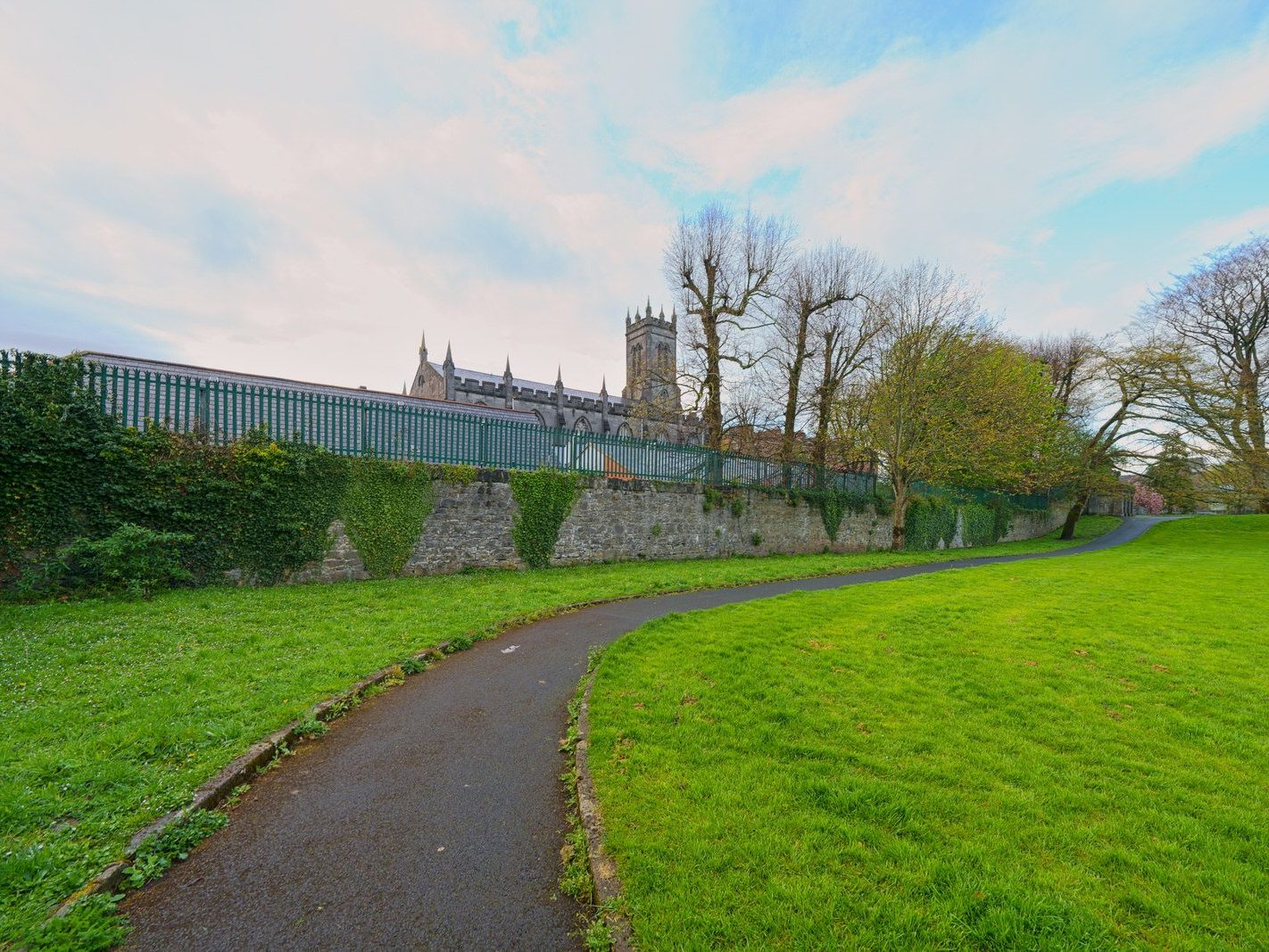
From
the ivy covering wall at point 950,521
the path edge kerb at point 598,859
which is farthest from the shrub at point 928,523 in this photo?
the path edge kerb at point 598,859

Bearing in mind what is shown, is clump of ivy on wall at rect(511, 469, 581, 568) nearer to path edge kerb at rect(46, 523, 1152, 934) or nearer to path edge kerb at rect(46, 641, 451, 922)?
path edge kerb at rect(46, 523, 1152, 934)

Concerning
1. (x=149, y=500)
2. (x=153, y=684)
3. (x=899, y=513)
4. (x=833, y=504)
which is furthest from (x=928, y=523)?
(x=149, y=500)

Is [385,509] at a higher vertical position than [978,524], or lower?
higher

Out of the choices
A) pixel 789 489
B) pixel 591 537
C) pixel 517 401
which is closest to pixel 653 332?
pixel 517 401

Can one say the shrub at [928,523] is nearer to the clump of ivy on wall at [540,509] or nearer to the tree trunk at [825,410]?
the tree trunk at [825,410]

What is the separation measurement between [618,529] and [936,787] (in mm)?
11308

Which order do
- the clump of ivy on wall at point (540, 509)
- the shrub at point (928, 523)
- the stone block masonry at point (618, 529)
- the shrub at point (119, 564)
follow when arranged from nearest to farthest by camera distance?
the shrub at point (119, 564) < the stone block masonry at point (618, 529) < the clump of ivy on wall at point (540, 509) < the shrub at point (928, 523)

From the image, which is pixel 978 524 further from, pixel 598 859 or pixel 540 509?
pixel 598 859

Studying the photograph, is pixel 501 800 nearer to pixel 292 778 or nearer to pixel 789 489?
pixel 292 778

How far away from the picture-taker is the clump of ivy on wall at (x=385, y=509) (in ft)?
34.0

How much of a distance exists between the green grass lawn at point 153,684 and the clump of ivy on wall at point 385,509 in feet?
3.59

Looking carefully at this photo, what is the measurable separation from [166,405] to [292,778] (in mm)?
8460

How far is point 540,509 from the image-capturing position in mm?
12820

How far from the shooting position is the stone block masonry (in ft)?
37.3
